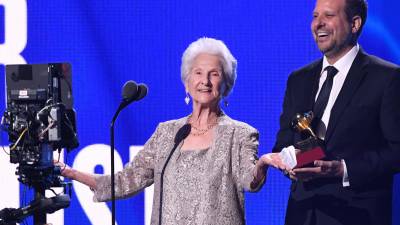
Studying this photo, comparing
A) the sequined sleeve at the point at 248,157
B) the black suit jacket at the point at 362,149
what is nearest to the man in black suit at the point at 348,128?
the black suit jacket at the point at 362,149

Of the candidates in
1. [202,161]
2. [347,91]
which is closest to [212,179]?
[202,161]

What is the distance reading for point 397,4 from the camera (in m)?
3.03

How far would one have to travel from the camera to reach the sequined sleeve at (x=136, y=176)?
254 cm

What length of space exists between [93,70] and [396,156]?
1.60m

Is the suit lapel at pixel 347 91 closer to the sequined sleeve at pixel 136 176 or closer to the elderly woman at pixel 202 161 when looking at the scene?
the elderly woman at pixel 202 161

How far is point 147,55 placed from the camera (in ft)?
10.8

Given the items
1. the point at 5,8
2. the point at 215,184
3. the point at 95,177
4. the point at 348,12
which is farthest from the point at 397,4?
the point at 5,8

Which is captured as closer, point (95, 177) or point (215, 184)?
point (215, 184)

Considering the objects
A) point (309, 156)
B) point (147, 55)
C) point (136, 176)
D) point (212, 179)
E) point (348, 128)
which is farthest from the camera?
point (147, 55)

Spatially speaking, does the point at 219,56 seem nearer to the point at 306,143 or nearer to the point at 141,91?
the point at 141,91

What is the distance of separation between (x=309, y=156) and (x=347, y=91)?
321 millimetres

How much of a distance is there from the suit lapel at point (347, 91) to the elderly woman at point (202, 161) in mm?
258

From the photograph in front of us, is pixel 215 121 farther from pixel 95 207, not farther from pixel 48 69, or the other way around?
pixel 95 207

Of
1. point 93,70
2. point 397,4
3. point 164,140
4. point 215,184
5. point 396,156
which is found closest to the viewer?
point 396,156
